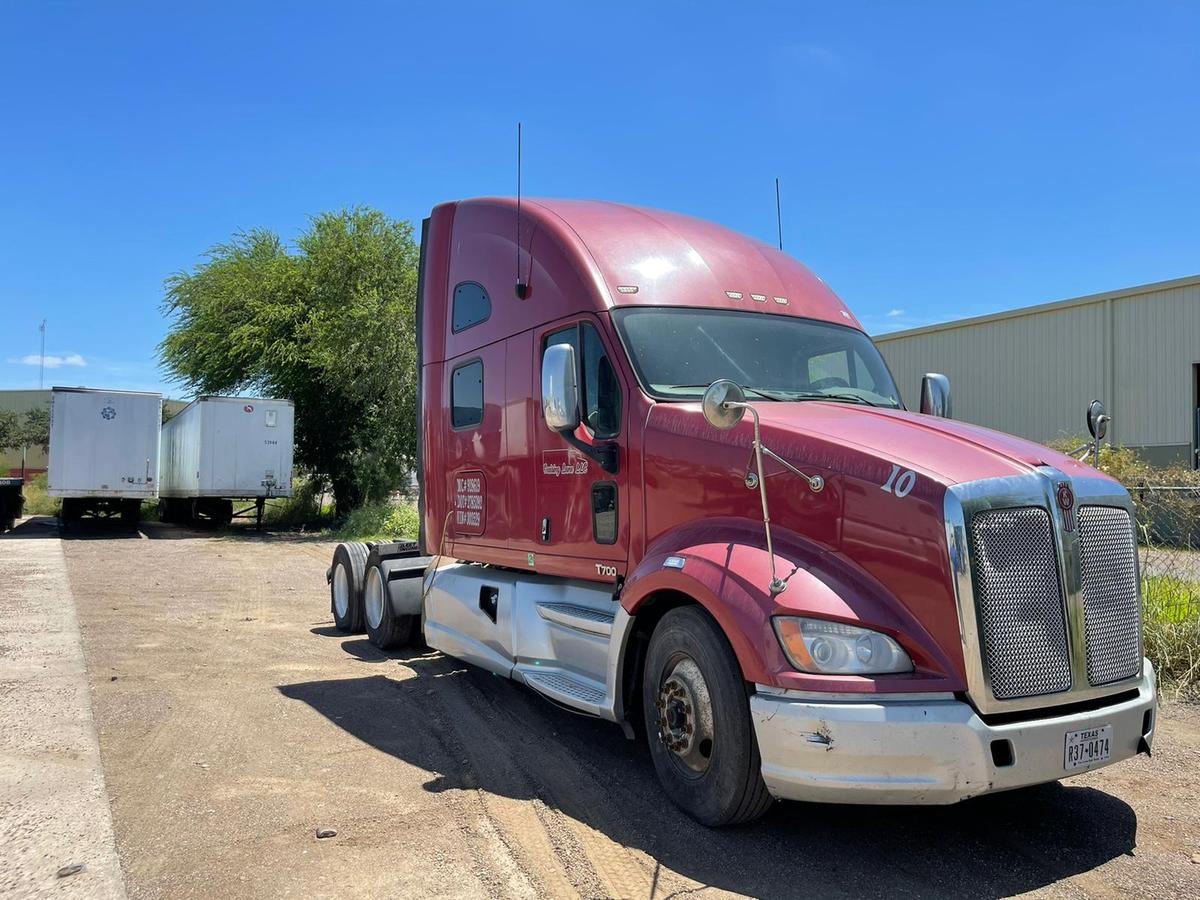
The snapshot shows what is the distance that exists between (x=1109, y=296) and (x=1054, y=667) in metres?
24.7

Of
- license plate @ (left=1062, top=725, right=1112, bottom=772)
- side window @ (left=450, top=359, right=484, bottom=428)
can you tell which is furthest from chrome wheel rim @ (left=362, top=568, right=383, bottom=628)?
license plate @ (left=1062, top=725, right=1112, bottom=772)

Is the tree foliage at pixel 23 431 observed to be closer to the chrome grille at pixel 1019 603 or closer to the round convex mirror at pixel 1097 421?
the round convex mirror at pixel 1097 421

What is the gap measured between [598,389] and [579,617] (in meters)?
1.33

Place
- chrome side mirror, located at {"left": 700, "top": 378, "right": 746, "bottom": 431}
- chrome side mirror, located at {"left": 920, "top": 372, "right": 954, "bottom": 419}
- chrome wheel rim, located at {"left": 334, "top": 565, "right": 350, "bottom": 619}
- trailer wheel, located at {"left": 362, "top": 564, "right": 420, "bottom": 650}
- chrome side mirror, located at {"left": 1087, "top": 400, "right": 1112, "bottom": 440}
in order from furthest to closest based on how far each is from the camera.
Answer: chrome wheel rim, located at {"left": 334, "top": 565, "right": 350, "bottom": 619}, trailer wheel, located at {"left": 362, "top": 564, "right": 420, "bottom": 650}, chrome side mirror, located at {"left": 920, "top": 372, "right": 954, "bottom": 419}, chrome side mirror, located at {"left": 1087, "top": 400, "right": 1112, "bottom": 440}, chrome side mirror, located at {"left": 700, "top": 378, "right": 746, "bottom": 431}

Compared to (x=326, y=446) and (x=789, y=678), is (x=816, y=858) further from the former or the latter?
(x=326, y=446)

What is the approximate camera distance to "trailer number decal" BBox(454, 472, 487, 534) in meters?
6.69

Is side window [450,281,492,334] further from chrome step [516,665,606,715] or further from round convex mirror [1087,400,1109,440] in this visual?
Result: round convex mirror [1087,400,1109,440]

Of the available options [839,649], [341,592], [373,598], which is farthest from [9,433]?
[839,649]

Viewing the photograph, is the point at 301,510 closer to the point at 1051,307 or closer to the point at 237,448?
the point at 237,448

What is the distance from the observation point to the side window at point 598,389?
507 centimetres

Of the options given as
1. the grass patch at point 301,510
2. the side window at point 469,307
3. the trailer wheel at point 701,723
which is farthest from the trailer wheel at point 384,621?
the grass patch at point 301,510

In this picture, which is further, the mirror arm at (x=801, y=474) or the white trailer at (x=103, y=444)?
the white trailer at (x=103, y=444)

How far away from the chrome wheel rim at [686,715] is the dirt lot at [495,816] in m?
0.32

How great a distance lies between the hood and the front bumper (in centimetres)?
94
